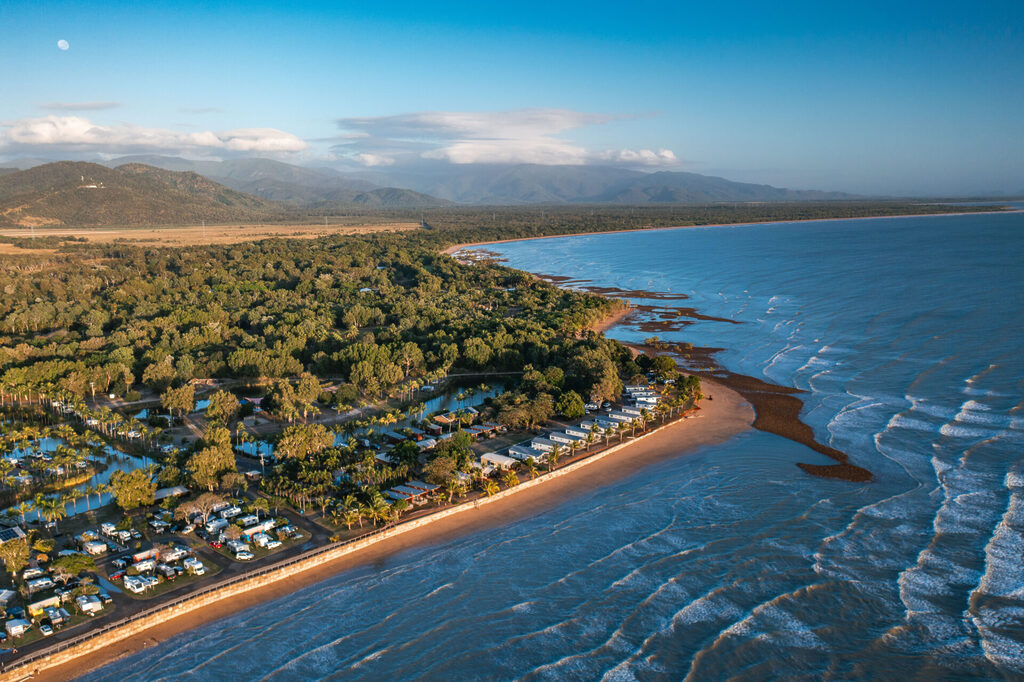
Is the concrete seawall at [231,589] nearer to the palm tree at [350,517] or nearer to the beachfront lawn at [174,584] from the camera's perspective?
the beachfront lawn at [174,584]

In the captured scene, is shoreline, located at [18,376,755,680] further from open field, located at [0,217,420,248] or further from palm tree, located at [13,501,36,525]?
open field, located at [0,217,420,248]

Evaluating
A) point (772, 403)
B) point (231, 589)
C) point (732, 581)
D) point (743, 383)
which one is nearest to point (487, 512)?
point (732, 581)

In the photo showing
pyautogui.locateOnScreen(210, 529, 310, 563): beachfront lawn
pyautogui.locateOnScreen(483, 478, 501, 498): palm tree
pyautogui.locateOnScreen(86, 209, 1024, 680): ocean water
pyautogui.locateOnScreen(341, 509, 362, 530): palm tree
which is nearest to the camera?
pyautogui.locateOnScreen(86, 209, 1024, 680): ocean water

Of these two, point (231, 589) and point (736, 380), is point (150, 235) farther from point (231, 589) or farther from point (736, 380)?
point (231, 589)

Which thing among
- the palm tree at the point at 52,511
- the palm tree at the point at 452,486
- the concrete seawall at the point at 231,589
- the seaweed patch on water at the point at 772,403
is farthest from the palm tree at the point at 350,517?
the seaweed patch on water at the point at 772,403

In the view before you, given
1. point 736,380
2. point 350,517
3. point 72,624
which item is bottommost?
point 72,624

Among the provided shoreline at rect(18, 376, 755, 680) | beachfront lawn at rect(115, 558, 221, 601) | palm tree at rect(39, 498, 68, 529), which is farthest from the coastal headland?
palm tree at rect(39, 498, 68, 529)
